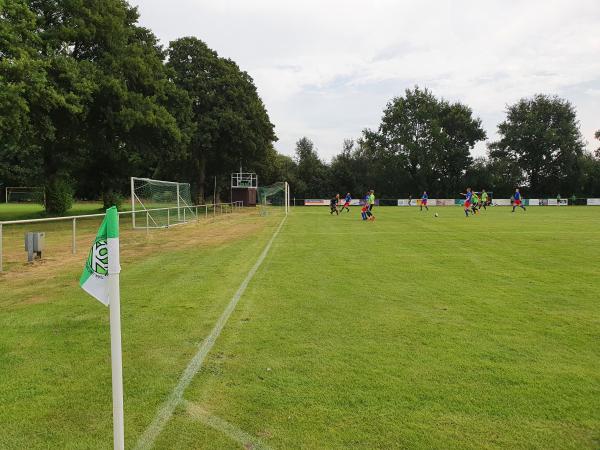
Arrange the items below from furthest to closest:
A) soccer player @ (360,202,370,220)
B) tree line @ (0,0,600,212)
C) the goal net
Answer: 1. soccer player @ (360,202,370,220)
2. tree line @ (0,0,600,212)
3. the goal net

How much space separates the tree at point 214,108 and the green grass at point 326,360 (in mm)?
37324

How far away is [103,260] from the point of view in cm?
315

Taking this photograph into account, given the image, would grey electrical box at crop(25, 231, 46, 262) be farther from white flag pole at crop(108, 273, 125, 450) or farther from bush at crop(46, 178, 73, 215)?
bush at crop(46, 178, 73, 215)

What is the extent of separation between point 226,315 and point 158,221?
17.2 metres

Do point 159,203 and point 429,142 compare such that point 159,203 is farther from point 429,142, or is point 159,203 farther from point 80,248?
point 429,142

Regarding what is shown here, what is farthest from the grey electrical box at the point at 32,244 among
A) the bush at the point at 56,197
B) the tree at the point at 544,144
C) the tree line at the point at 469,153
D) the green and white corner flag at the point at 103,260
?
the tree at the point at 544,144

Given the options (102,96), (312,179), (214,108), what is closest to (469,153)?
(312,179)

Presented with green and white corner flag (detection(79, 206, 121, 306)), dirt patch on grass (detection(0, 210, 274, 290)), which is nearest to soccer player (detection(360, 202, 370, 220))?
dirt patch on grass (detection(0, 210, 274, 290))

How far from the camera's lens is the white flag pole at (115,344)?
2.93 m

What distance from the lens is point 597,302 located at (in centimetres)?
733

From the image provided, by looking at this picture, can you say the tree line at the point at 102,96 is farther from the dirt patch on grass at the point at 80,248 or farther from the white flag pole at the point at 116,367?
the white flag pole at the point at 116,367

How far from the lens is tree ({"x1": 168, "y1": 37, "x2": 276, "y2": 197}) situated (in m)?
45.3

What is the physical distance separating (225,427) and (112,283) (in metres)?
1.39

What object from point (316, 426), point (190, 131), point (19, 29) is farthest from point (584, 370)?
point (190, 131)
